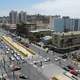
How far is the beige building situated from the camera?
18.8m

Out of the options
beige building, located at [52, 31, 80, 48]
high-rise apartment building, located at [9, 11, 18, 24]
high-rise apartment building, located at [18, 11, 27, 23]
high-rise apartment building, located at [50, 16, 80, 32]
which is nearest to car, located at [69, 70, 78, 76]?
beige building, located at [52, 31, 80, 48]

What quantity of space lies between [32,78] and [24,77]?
0.43 m

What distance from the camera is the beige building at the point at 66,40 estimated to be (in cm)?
1880

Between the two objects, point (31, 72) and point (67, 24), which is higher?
point (67, 24)

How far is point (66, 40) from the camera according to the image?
19.0 meters

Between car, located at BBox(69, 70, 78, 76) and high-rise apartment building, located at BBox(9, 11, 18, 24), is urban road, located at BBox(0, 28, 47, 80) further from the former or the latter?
high-rise apartment building, located at BBox(9, 11, 18, 24)

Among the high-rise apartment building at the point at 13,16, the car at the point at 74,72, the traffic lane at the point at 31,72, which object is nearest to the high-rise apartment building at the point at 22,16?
the high-rise apartment building at the point at 13,16

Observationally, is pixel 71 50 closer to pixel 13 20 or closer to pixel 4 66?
pixel 4 66

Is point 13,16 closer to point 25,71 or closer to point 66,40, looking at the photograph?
point 66,40

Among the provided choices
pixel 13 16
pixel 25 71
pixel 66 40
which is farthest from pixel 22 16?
pixel 25 71

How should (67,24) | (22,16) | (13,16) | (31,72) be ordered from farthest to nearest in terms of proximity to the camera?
(22,16) → (13,16) → (67,24) → (31,72)

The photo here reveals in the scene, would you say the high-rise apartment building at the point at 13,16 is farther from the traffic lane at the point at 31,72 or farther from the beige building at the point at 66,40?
→ the traffic lane at the point at 31,72

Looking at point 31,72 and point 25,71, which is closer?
point 31,72

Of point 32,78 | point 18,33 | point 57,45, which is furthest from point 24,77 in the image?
point 18,33
